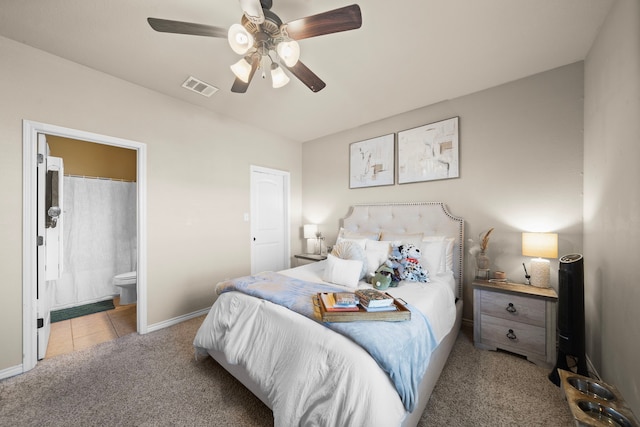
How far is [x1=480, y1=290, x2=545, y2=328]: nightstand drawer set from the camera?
200 centimetres

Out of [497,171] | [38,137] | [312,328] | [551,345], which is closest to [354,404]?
[312,328]

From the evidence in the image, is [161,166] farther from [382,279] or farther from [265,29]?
[382,279]

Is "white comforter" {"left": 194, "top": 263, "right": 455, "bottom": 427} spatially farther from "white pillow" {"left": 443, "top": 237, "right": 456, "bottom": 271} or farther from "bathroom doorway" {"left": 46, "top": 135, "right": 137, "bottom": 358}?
"bathroom doorway" {"left": 46, "top": 135, "right": 137, "bottom": 358}

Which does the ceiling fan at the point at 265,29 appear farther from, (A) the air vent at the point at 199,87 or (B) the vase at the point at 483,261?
(B) the vase at the point at 483,261

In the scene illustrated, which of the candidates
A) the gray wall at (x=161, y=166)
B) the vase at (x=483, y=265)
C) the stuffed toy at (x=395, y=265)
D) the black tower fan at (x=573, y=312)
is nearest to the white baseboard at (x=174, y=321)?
the gray wall at (x=161, y=166)

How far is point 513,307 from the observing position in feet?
6.86

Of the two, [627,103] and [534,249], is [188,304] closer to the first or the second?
[534,249]

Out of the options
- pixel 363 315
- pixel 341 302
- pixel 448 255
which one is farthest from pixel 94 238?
pixel 448 255

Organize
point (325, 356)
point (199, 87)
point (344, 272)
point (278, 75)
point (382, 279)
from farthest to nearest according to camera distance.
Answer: point (199, 87), point (344, 272), point (382, 279), point (278, 75), point (325, 356)

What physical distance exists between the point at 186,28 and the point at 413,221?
2.81m

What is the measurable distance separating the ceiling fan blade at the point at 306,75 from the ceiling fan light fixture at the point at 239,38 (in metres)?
0.30

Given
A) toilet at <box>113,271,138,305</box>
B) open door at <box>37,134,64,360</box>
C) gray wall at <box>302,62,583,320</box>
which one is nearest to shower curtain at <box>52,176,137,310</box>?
toilet at <box>113,271,138,305</box>

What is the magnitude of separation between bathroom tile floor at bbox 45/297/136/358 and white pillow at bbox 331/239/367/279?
2.49 meters

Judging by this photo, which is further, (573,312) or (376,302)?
(573,312)
